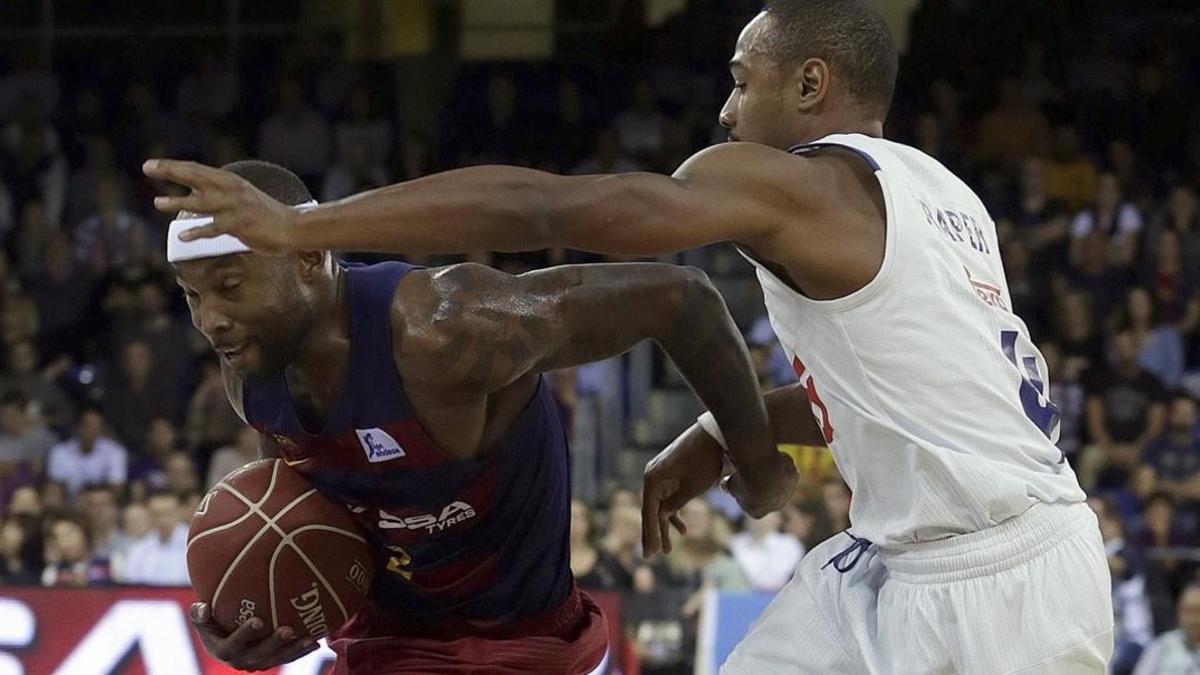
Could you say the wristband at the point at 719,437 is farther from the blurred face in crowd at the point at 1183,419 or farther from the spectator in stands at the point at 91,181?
the spectator in stands at the point at 91,181

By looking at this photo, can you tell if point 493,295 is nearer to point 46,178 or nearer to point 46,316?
point 46,316

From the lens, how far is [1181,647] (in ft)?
24.8

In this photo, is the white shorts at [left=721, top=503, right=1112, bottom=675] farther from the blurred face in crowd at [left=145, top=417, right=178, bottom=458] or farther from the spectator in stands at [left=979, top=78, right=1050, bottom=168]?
the spectator in stands at [left=979, top=78, right=1050, bottom=168]

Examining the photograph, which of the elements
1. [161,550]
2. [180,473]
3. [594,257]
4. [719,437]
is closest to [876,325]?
[719,437]

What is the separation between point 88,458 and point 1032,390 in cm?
805

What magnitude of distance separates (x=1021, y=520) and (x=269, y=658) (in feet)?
4.89

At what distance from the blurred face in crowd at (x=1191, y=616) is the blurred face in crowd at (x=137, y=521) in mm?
4887

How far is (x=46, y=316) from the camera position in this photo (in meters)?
11.5

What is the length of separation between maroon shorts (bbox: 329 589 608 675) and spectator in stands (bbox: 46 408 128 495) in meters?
6.73

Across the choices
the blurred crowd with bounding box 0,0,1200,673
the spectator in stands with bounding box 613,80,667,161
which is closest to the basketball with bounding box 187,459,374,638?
the blurred crowd with bounding box 0,0,1200,673

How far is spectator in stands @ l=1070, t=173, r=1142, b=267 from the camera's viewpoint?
10.2 meters

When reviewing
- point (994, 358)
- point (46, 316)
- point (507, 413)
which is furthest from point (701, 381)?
point (46, 316)

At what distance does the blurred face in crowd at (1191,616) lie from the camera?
7551 millimetres

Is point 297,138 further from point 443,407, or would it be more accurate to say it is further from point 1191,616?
point 443,407
